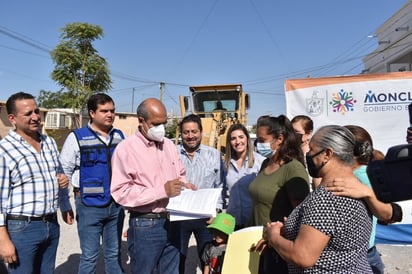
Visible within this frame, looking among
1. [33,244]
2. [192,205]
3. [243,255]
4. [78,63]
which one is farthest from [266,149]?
[78,63]

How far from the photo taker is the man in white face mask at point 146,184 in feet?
7.86

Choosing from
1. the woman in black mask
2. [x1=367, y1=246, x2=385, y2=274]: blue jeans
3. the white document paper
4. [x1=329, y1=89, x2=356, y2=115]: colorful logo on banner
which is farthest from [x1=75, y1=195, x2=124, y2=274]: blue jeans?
[x1=329, y1=89, x2=356, y2=115]: colorful logo on banner

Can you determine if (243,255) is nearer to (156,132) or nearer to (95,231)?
(156,132)

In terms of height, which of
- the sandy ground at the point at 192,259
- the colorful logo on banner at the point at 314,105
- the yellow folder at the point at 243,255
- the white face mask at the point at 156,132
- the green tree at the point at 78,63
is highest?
the green tree at the point at 78,63

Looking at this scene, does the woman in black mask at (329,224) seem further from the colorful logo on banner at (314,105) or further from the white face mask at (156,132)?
the colorful logo on banner at (314,105)

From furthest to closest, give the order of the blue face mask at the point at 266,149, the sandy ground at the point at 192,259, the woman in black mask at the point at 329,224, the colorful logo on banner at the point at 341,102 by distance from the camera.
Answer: the colorful logo on banner at the point at 341,102 → the sandy ground at the point at 192,259 → the blue face mask at the point at 266,149 → the woman in black mask at the point at 329,224

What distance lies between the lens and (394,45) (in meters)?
18.8

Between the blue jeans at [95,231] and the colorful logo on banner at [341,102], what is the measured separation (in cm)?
353

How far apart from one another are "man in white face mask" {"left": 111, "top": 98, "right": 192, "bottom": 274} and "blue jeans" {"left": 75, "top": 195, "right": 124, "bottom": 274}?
0.83m

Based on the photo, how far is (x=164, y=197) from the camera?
243 cm

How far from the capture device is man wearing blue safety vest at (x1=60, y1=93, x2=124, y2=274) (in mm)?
3266

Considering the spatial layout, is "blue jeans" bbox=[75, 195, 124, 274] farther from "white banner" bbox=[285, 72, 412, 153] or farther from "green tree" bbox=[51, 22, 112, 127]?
"green tree" bbox=[51, 22, 112, 127]

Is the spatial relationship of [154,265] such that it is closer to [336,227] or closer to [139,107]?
[139,107]

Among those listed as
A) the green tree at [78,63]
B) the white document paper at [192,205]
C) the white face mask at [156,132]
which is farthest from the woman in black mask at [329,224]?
the green tree at [78,63]
